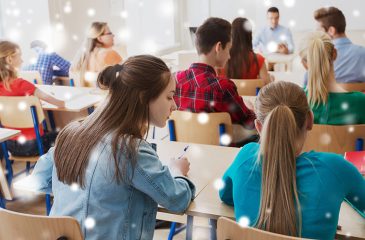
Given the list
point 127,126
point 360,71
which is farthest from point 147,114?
point 360,71

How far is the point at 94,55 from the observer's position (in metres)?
4.38

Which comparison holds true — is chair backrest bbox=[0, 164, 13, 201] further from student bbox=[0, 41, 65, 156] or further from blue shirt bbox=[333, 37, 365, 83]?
blue shirt bbox=[333, 37, 365, 83]

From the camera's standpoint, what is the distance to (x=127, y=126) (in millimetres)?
1521

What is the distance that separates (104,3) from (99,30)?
2.19 meters

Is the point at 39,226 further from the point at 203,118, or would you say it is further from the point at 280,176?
the point at 203,118

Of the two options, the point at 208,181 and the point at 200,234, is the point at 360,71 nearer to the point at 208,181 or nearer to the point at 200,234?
the point at 200,234

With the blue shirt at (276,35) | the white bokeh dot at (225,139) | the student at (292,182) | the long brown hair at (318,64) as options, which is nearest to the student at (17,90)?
the white bokeh dot at (225,139)

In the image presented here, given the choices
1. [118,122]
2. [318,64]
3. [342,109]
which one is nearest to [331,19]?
[318,64]

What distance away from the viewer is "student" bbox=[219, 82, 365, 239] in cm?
139

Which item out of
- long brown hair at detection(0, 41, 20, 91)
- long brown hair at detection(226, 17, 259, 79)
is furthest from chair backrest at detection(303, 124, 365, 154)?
long brown hair at detection(0, 41, 20, 91)

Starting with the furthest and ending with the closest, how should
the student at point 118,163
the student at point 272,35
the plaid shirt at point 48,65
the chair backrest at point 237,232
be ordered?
the student at point 272,35 < the plaid shirt at point 48,65 < the student at point 118,163 < the chair backrest at point 237,232

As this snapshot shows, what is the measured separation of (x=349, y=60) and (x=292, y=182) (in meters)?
2.52

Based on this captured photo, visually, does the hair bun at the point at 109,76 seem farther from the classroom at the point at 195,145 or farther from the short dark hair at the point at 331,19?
the short dark hair at the point at 331,19

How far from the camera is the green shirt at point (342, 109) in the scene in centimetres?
235
